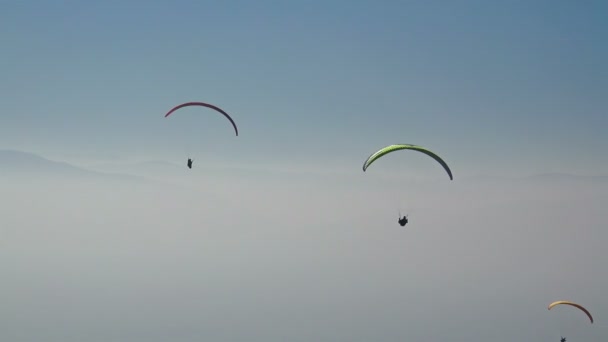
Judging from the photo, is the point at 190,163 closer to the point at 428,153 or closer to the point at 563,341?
the point at 428,153

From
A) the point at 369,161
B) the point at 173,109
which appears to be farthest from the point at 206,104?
the point at 369,161

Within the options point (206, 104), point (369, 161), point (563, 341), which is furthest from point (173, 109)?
point (563, 341)

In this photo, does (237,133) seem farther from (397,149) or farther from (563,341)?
(563,341)

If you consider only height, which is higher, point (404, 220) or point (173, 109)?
point (173, 109)

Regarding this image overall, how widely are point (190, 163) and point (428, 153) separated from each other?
23.6 metres

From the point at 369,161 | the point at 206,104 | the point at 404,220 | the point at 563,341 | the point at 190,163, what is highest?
the point at 206,104

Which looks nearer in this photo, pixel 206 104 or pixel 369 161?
pixel 369 161

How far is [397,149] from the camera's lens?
158ft

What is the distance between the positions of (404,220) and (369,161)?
5964 mm

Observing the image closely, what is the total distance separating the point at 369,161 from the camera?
1855 inches

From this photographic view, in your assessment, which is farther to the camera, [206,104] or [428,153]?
[206,104]

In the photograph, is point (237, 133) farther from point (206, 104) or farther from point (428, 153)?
point (428, 153)

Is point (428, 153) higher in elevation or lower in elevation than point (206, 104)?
lower

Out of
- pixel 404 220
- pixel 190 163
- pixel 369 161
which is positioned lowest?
pixel 404 220
